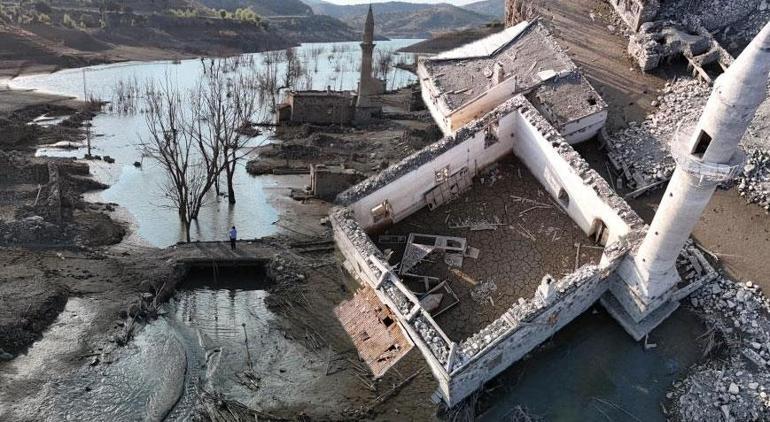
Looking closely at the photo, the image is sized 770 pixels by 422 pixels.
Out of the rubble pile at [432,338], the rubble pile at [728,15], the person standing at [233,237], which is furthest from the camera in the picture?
the rubble pile at [728,15]

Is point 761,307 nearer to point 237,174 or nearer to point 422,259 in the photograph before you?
point 422,259

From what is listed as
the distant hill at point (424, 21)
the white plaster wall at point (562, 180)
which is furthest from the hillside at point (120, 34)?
the white plaster wall at point (562, 180)

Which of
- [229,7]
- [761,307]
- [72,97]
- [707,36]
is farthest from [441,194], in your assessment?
[229,7]

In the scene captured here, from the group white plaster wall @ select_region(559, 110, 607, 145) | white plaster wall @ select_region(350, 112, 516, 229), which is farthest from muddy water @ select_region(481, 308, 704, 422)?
white plaster wall @ select_region(559, 110, 607, 145)

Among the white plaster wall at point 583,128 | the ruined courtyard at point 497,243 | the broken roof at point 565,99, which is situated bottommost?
the ruined courtyard at point 497,243

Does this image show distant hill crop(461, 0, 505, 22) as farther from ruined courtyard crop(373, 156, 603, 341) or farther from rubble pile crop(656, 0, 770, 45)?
ruined courtyard crop(373, 156, 603, 341)

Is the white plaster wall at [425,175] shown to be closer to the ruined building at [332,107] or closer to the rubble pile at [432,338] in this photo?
the rubble pile at [432,338]

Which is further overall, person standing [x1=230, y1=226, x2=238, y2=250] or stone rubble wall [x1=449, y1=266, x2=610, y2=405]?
person standing [x1=230, y1=226, x2=238, y2=250]
